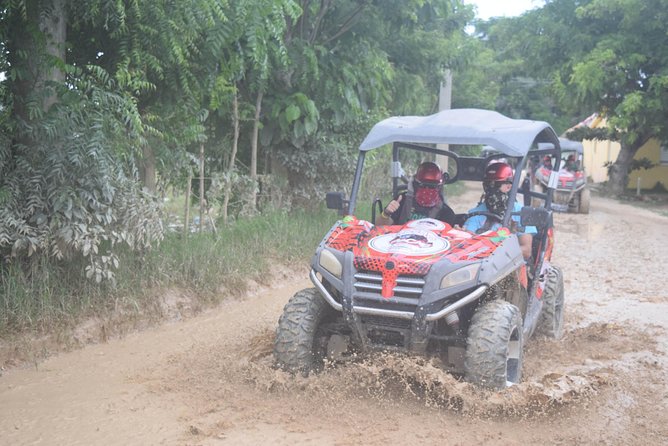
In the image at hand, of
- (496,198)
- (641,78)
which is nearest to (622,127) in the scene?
(641,78)

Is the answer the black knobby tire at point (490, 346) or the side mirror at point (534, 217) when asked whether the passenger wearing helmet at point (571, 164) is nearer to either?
the side mirror at point (534, 217)

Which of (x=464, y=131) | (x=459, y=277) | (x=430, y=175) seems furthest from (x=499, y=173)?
(x=459, y=277)

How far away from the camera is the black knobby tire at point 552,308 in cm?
714

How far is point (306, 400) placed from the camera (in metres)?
5.10

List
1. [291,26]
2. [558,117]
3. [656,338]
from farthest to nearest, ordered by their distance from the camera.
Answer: [558,117]
[291,26]
[656,338]

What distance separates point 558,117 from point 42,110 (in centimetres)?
3795

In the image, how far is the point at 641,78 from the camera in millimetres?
23703

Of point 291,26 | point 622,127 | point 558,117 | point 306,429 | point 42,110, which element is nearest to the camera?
point 306,429

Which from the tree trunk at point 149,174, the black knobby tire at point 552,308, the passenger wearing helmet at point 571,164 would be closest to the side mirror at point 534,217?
the black knobby tire at point 552,308

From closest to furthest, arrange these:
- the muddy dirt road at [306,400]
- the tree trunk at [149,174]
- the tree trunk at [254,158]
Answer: the muddy dirt road at [306,400], the tree trunk at [149,174], the tree trunk at [254,158]

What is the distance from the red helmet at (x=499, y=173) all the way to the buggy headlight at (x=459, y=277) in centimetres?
161

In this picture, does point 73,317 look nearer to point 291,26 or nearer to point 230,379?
point 230,379

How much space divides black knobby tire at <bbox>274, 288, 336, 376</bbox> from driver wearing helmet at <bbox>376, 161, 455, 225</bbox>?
147 centimetres

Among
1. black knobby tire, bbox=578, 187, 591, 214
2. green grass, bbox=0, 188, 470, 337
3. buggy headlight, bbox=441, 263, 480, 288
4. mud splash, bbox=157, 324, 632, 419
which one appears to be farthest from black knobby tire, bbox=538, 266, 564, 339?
black knobby tire, bbox=578, 187, 591, 214
